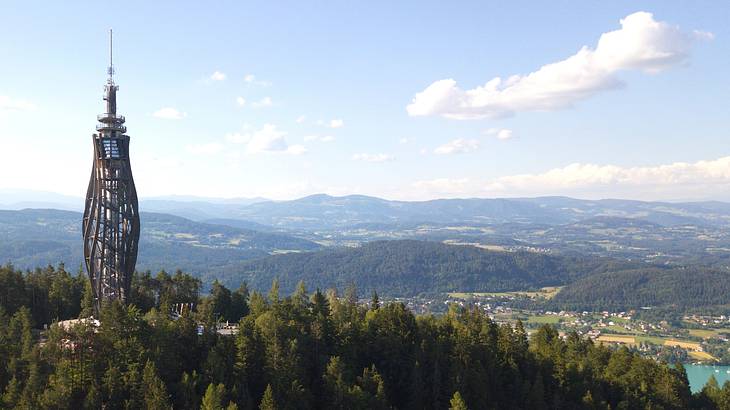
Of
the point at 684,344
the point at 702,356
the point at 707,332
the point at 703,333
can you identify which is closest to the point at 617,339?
the point at 684,344

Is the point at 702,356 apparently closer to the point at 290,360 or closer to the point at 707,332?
the point at 707,332

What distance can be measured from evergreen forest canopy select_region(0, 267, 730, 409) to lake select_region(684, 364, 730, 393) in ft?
243

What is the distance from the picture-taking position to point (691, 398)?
65.3m

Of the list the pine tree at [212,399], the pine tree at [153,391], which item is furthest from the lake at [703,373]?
the pine tree at [153,391]

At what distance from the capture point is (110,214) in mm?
56062

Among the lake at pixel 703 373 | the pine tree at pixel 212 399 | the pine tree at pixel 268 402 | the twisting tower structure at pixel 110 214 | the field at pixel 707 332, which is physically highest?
the twisting tower structure at pixel 110 214

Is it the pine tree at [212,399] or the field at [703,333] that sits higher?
the pine tree at [212,399]

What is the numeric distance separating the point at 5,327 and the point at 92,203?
46.4 feet

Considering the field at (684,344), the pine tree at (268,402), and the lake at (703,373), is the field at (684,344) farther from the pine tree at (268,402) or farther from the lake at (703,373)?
the pine tree at (268,402)

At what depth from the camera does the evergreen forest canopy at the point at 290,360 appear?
40188 mm

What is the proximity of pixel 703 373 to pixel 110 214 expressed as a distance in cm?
14487

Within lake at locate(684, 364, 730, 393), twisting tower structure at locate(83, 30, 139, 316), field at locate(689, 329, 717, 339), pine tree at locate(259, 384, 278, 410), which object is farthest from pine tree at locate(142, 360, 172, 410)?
field at locate(689, 329, 717, 339)

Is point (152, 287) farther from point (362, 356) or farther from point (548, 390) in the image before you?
point (548, 390)

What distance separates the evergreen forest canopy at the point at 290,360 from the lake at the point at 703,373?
243ft
